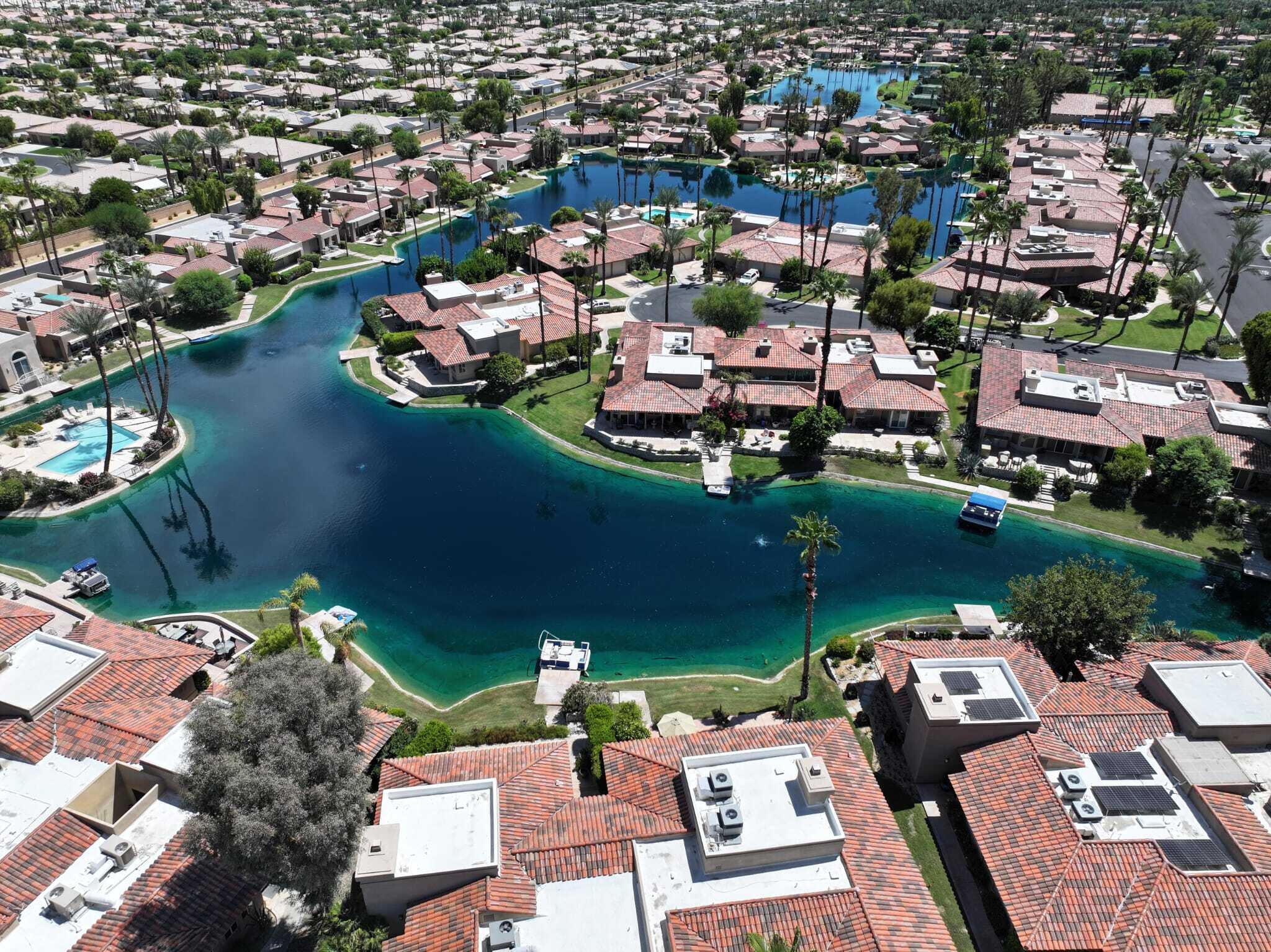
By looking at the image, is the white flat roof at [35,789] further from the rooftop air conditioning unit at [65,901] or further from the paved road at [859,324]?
the paved road at [859,324]

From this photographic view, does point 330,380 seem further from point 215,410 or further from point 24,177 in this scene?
point 24,177

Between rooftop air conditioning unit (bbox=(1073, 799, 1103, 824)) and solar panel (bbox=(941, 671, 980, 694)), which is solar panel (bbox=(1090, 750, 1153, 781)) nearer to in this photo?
rooftop air conditioning unit (bbox=(1073, 799, 1103, 824))

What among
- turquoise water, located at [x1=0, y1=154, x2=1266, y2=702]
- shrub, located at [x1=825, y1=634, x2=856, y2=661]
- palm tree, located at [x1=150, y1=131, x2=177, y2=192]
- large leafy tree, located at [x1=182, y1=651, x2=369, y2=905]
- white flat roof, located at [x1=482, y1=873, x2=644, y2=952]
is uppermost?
palm tree, located at [x1=150, y1=131, x2=177, y2=192]

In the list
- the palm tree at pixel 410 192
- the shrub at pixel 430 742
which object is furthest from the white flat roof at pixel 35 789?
the palm tree at pixel 410 192

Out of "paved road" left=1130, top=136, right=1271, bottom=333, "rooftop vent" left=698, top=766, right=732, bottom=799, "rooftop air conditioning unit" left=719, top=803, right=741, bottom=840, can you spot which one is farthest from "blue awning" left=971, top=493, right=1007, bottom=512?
"paved road" left=1130, top=136, right=1271, bottom=333

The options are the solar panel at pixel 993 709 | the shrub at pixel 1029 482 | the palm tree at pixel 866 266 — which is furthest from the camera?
the palm tree at pixel 866 266

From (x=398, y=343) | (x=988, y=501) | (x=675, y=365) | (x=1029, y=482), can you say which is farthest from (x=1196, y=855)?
(x=398, y=343)
